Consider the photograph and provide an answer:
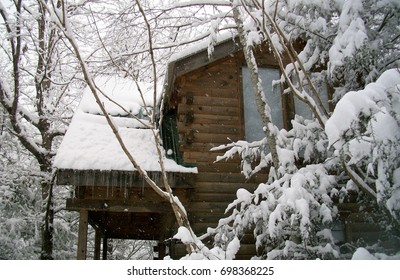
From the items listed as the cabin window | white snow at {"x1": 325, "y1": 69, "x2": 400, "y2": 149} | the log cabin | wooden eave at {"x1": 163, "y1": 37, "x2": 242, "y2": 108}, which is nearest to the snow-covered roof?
the log cabin

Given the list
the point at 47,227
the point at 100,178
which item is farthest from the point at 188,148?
the point at 47,227

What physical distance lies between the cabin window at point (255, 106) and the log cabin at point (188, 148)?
0.02m

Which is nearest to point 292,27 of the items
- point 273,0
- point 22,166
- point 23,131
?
point 273,0

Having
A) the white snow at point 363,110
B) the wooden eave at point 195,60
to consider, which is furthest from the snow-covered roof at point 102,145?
the white snow at point 363,110

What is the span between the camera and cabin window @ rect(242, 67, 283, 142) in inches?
280

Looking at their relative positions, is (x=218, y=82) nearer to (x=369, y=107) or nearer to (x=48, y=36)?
(x=369, y=107)

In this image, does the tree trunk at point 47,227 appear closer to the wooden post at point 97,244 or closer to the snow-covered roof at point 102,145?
the wooden post at point 97,244

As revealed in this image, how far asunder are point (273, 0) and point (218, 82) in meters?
2.07

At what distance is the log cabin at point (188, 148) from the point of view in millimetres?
5965

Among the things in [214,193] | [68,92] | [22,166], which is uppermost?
[68,92]

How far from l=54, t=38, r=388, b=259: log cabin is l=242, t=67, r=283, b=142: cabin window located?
0.02 m

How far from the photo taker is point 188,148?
6789 mm
